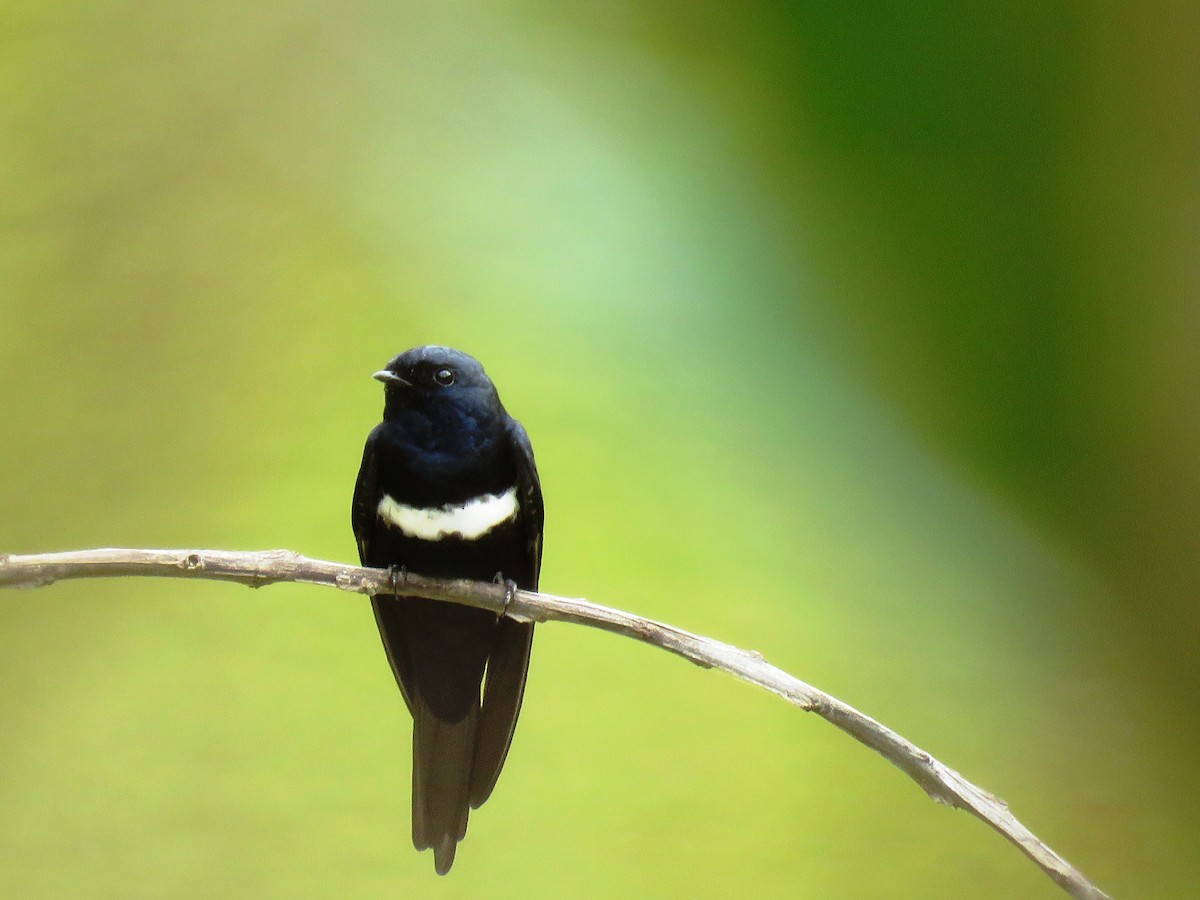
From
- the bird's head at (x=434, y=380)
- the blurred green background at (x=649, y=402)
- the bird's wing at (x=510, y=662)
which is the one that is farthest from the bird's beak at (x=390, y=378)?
the blurred green background at (x=649, y=402)

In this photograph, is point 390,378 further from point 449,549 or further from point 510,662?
point 510,662

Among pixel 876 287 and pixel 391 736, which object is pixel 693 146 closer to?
pixel 876 287

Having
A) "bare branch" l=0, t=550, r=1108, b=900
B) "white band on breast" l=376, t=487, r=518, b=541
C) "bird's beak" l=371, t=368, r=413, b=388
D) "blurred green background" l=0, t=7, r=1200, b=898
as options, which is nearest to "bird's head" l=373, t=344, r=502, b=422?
"bird's beak" l=371, t=368, r=413, b=388

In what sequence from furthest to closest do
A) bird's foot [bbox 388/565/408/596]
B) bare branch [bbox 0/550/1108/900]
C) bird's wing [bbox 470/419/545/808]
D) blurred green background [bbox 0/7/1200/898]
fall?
1. blurred green background [bbox 0/7/1200/898]
2. bird's wing [bbox 470/419/545/808]
3. bird's foot [bbox 388/565/408/596]
4. bare branch [bbox 0/550/1108/900]

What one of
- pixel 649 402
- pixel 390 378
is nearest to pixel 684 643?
pixel 390 378

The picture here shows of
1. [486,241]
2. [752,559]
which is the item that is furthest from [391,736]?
[486,241]

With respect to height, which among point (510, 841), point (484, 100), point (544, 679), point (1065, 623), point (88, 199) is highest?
point (484, 100)

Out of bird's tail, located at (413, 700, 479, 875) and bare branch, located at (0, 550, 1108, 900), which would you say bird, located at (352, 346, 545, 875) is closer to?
bird's tail, located at (413, 700, 479, 875)
